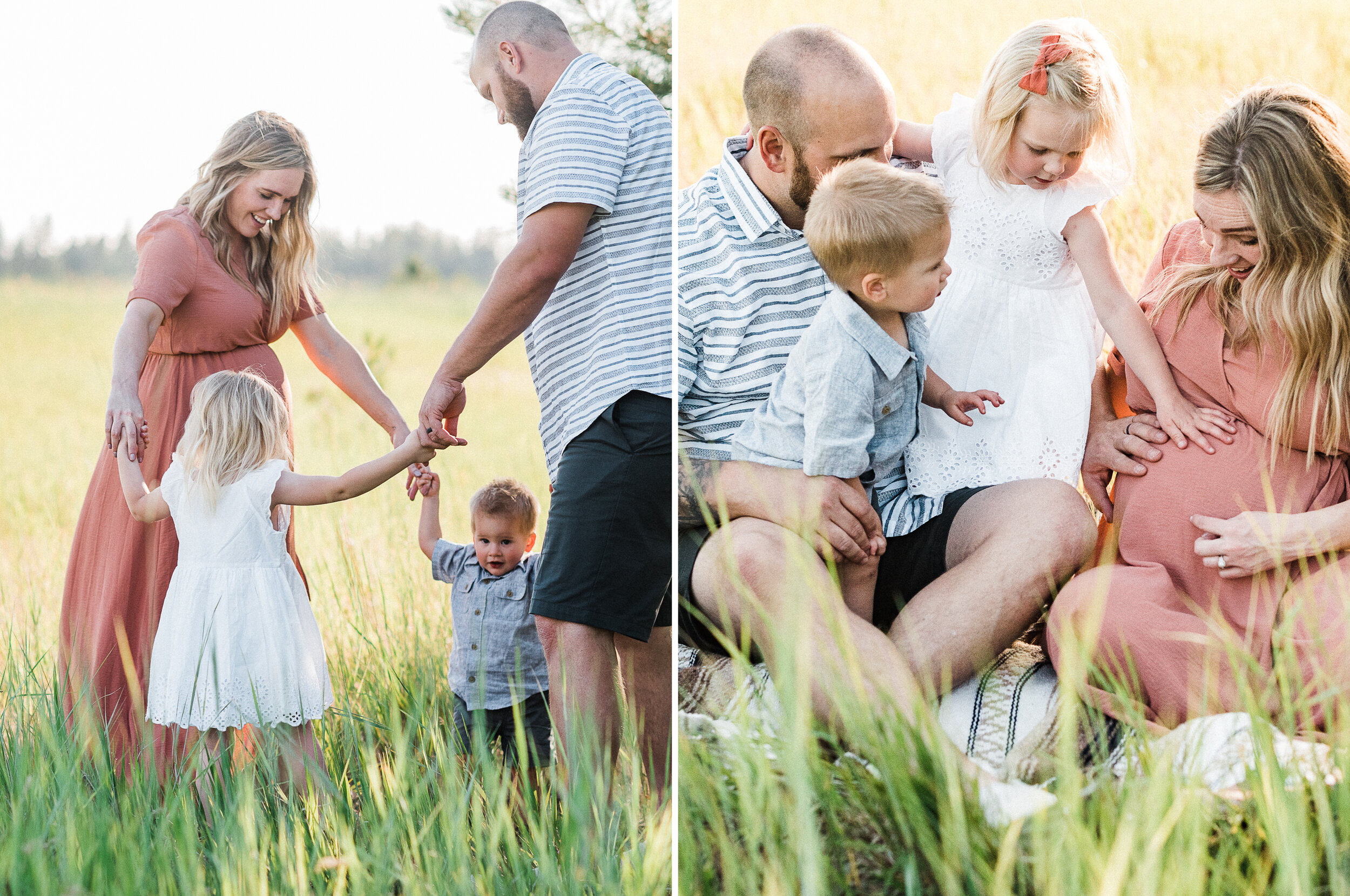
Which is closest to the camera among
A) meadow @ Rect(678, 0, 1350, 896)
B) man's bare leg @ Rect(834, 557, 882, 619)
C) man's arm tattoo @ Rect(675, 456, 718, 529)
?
meadow @ Rect(678, 0, 1350, 896)

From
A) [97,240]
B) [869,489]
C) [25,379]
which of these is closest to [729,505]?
[869,489]

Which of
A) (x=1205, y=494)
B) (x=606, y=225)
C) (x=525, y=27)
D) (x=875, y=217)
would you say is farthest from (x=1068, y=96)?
(x=525, y=27)

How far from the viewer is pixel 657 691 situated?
2.35 meters

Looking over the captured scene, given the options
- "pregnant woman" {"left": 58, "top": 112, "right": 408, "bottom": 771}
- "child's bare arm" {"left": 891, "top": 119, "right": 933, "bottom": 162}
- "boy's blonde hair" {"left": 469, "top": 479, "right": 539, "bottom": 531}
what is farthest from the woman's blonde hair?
"child's bare arm" {"left": 891, "top": 119, "right": 933, "bottom": 162}

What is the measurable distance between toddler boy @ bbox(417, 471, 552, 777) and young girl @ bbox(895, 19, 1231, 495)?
102 centimetres

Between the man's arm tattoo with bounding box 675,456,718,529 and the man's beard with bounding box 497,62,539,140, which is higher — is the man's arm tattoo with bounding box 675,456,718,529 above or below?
below

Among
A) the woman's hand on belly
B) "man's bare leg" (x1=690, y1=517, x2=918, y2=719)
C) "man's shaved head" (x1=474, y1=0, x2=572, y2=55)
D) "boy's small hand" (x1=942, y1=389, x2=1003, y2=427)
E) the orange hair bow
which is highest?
"man's shaved head" (x1=474, y1=0, x2=572, y2=55)

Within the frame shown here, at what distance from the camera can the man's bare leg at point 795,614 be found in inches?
72.8

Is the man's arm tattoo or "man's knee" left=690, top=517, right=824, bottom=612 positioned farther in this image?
the man's arm tattoo

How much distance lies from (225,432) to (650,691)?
44.8 inches

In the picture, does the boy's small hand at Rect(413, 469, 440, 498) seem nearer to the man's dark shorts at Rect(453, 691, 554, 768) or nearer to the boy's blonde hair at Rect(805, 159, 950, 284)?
the man's dark shorts at Rect(453, 691, 554, 768)

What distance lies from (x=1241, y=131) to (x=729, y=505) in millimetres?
1208

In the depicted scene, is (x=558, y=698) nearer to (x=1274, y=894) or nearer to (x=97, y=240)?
(x=1274, y=894)

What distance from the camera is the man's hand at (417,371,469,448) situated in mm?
2340
